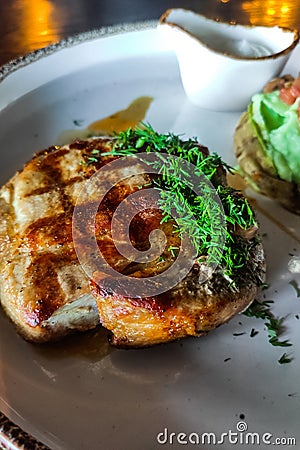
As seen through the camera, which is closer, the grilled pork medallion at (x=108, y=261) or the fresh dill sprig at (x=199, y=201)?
the grilled pork medallion at (x=108, y=261)

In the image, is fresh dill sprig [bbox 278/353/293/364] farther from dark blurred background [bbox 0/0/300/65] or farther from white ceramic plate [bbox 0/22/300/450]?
dark blurred background [bbox 0/0/300/65]

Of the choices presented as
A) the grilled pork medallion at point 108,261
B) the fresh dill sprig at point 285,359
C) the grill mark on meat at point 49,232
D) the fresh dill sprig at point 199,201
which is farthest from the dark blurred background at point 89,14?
the fresh dill sprig at point 285,359

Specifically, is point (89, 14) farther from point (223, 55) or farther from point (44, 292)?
point (44, 292)

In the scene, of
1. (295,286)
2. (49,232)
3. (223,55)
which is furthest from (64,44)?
(295,286)

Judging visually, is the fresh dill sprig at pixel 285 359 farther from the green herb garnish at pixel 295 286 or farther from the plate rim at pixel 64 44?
the plate rim at pixel 64 44

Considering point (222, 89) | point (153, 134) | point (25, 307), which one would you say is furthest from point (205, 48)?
point (25, 307)

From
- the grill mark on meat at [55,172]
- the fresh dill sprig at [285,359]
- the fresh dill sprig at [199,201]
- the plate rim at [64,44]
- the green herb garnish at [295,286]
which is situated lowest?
the fresh dill sprig at [285,359]
